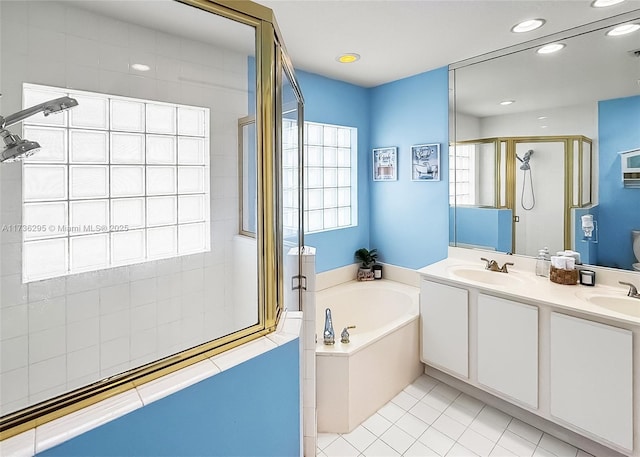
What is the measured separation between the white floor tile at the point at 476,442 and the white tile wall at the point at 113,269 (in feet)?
5.00

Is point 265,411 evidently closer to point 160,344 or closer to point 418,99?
point 160,344

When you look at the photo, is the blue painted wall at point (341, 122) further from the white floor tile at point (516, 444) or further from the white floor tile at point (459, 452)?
the white floor tile at point (516, 444)

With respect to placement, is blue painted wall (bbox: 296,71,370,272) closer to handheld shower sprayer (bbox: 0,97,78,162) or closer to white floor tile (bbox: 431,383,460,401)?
white floor tile (bbox: 431,383,460,401)

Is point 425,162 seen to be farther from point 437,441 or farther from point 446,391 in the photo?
point 437,441

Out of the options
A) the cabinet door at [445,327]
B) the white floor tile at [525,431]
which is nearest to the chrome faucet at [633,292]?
the cabinet door at [445,327]

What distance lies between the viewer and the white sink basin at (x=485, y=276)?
7.67 ft

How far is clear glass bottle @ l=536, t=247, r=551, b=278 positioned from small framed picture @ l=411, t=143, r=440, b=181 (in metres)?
0.99

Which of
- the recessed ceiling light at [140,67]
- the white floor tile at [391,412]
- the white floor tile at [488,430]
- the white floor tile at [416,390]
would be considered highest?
the recessed ceiling light at [140,67]

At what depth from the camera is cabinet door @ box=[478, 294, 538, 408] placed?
1.94 meters

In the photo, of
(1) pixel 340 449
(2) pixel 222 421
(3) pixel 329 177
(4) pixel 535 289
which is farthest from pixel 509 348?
(3) pixel 329 177

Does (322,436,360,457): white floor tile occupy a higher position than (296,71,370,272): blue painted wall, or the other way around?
(296,71,370,272): blue painted wall

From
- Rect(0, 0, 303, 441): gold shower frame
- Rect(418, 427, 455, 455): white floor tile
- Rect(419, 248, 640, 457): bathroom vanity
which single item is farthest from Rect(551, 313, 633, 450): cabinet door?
Rect(0, 0, 303, 441): gold shower frame

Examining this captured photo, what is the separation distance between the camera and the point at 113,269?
71.9 inches

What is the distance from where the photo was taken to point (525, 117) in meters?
2.41
